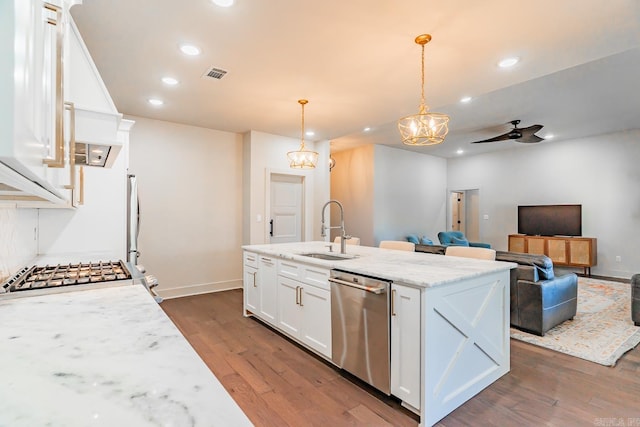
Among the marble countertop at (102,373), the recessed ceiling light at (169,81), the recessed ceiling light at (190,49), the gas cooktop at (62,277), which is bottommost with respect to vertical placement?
the marble countertop at (102,373)

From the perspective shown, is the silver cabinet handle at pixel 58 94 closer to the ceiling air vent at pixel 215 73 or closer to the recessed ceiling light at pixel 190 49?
the recessed ceiling light at pixel 190 49

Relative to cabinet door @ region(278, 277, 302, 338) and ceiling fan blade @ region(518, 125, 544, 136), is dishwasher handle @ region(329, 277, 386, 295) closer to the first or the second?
cabinet door @ region(278, 277, 302, 338)

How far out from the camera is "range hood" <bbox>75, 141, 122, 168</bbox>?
1.56 metres

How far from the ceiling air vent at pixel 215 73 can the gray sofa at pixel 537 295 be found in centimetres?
365

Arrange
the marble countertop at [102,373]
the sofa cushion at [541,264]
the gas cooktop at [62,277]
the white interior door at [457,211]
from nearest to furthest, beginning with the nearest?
the marble countertop at [102,373]
the gas cooktop at [62,277]
the sofa cushion at [541,264]
the white interior door at [457,211]

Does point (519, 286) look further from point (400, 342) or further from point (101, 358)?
point (101, 358)

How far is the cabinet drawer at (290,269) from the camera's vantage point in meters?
2.98

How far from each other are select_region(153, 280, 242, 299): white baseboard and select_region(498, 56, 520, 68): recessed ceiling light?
4.82m

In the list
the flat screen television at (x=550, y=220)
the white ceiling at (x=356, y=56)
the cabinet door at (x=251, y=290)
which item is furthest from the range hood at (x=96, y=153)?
the flat screen television at (x=550, y=220)

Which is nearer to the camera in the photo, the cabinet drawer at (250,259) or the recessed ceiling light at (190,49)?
the recessed ceiling light at (190,49)

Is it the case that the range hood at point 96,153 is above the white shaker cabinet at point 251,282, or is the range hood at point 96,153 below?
above

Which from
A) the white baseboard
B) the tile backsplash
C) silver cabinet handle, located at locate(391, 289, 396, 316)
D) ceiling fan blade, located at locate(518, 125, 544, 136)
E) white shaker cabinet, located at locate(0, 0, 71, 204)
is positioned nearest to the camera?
white shaker cabinet, located at locate(0, 0, 71, 204)

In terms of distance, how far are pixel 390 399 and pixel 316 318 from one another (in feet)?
2.79

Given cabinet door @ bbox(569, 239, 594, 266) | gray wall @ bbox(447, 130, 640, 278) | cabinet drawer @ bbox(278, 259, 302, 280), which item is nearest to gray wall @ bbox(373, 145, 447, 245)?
gray wall @ bbox(447, 130, 640, 278)
